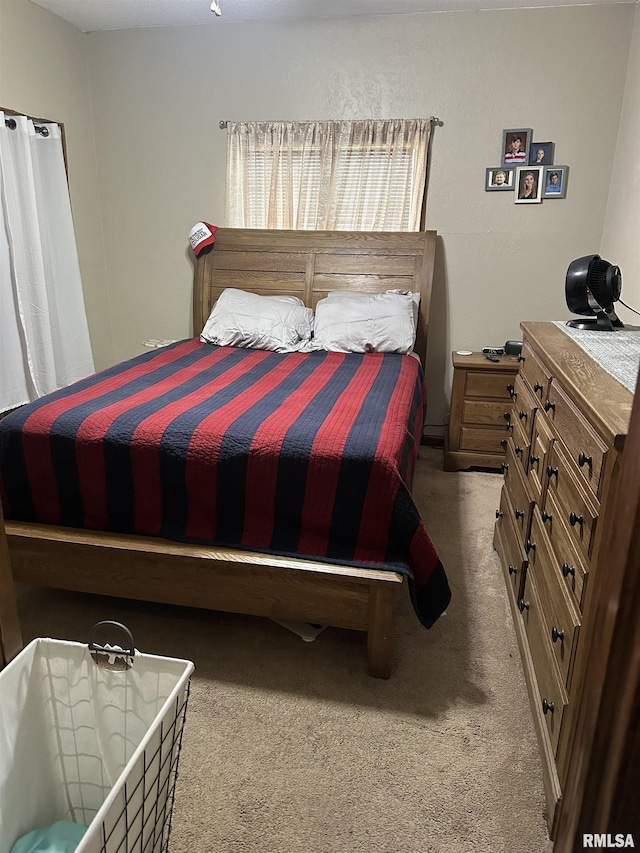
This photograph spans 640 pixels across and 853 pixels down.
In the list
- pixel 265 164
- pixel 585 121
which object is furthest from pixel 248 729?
pixel 585 121

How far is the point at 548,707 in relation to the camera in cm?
143

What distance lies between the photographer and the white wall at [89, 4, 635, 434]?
3.22m

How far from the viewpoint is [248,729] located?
1.64 metres

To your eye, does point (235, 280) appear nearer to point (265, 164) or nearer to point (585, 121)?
point (265, 164)

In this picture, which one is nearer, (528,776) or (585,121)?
(528,776)

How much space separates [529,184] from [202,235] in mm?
1978

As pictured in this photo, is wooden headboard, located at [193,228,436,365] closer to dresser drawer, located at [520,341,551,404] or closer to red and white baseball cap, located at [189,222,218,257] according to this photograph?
red and white baseball cap, located at [189,222,218,257]

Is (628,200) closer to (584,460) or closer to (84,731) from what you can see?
(584,460)

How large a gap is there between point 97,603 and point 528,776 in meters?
1.52

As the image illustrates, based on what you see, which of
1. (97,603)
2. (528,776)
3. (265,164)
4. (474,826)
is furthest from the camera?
(265,164)

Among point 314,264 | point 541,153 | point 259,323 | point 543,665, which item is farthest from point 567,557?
point 541,153

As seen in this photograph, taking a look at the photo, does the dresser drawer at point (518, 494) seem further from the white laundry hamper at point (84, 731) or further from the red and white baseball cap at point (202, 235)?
the red and white baseball cap at point (202, 235)

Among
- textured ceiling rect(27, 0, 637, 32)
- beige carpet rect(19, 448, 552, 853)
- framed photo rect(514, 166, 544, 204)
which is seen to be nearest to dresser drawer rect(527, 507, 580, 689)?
beige carpet rect(19, 448, 552, 853)

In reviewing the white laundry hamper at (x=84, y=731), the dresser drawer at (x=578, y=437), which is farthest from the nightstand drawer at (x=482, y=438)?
the white laundry hamper at (x=84, y=731)
